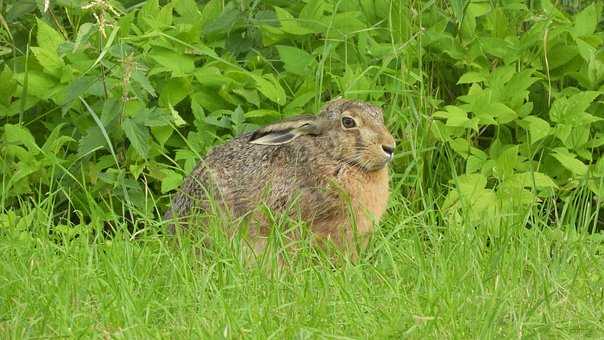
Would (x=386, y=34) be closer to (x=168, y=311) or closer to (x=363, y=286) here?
(x=363, y=286)

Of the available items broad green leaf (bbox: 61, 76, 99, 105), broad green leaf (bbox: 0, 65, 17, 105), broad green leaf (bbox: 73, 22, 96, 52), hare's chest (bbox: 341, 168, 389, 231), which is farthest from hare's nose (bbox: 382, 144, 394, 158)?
broad green leaf (bbox: 0, 65, 17, 105)

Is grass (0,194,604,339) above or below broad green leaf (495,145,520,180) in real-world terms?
above

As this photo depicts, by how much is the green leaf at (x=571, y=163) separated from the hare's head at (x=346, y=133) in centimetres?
102

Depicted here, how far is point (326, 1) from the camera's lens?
6535mm

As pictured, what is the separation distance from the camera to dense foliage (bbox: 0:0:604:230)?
19.6 ft

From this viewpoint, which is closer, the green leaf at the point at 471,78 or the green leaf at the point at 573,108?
the green leaf at the point at 573,108

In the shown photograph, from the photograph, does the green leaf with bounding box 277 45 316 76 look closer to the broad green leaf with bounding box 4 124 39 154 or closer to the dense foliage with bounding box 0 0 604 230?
the dense foliage with bounding box 0 0 604 230

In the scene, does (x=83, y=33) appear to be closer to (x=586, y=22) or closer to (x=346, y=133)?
(x=346, y=133)

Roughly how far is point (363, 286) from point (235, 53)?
2345 millimetres

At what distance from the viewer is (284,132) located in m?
5.43

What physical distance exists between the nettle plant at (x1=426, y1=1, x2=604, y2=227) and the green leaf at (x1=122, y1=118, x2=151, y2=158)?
1.33m

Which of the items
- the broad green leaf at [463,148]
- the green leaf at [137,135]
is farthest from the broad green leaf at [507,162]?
the green leaf at [137,135]

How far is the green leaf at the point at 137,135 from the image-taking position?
5.84 metres

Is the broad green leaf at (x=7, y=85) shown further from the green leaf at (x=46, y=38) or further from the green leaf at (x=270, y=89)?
the green leaf at (x=270, y=89)
